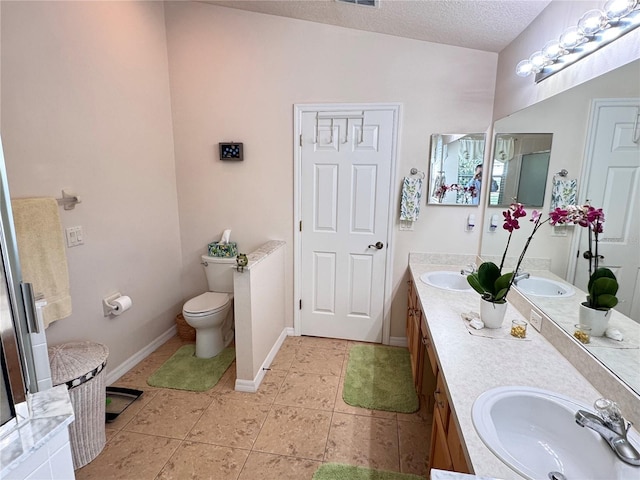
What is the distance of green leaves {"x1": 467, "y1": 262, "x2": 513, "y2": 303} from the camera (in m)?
1.64

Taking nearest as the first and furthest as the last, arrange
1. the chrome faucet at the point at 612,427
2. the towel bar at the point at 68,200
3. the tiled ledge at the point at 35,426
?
the tiled ledge at the point at 35,426, the chrome faucet at the point at 612,427, the towel bar at the point at 68,200

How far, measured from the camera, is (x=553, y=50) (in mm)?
1560

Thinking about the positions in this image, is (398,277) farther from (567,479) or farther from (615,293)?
(567,479)

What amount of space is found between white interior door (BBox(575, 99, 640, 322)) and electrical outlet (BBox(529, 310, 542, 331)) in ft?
1.23

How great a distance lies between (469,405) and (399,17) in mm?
2375

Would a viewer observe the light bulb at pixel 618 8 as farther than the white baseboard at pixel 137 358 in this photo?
No

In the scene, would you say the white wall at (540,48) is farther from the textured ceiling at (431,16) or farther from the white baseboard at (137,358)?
the white baseboard at (137,358)

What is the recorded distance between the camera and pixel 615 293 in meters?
1.23

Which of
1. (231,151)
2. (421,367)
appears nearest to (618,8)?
(421,367)

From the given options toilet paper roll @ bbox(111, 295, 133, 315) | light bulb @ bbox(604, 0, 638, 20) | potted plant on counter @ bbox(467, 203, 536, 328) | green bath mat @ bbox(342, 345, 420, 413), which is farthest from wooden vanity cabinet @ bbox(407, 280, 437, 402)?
toilet paper roll @ bbox(111, 295, 133, 315)

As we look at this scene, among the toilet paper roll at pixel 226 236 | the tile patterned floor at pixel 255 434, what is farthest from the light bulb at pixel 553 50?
the toilet paper roll at pixel 226 236

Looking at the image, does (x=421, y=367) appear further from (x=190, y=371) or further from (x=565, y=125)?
(x=190, y=371)

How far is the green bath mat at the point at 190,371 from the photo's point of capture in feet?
8.33

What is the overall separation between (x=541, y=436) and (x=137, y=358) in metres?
2.83
